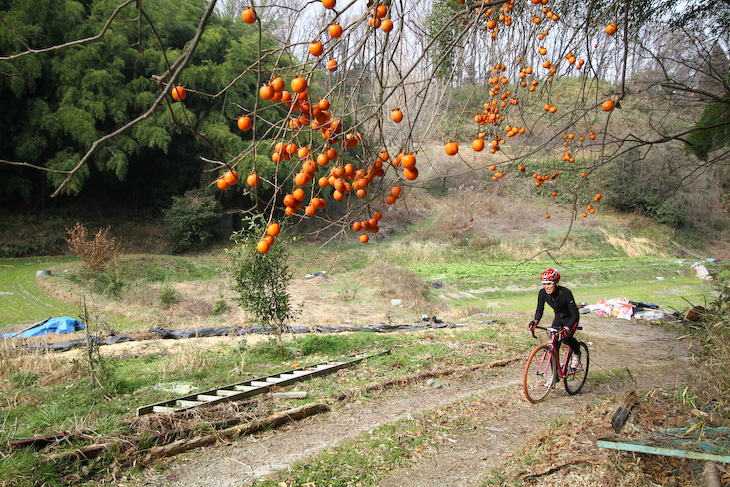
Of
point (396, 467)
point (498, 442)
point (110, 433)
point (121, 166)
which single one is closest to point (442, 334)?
point (498, 442)

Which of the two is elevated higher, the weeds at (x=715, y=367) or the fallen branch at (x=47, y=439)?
the fallen branch at (x=47, y=439)

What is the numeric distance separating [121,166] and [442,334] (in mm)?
9346

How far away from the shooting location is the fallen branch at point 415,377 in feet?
13.5

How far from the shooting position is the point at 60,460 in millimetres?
2641

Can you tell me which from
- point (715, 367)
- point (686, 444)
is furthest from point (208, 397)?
point (715, 367)

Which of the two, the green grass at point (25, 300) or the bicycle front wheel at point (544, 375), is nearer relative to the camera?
the bicycle front wheel at point (544, 375)

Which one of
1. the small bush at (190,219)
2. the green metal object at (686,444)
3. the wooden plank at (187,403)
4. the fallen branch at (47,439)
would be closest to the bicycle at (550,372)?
the green metal object at (686,444)

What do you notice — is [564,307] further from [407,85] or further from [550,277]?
[407,85]

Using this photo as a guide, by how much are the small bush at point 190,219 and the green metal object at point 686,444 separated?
1266 centimetres

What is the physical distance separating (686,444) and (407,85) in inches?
130

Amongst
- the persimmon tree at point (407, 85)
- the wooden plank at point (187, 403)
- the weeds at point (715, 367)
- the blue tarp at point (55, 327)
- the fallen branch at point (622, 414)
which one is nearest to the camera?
the persimmon tree at point (407, 85)

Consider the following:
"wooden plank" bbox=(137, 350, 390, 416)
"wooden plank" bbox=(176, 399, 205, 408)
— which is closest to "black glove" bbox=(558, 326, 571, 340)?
"wooden plank" bbox=(137, 350, 390, 416)

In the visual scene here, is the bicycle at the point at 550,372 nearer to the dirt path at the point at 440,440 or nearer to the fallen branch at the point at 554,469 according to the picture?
the dirt path at the point at 440,440

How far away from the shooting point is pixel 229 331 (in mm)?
6680
